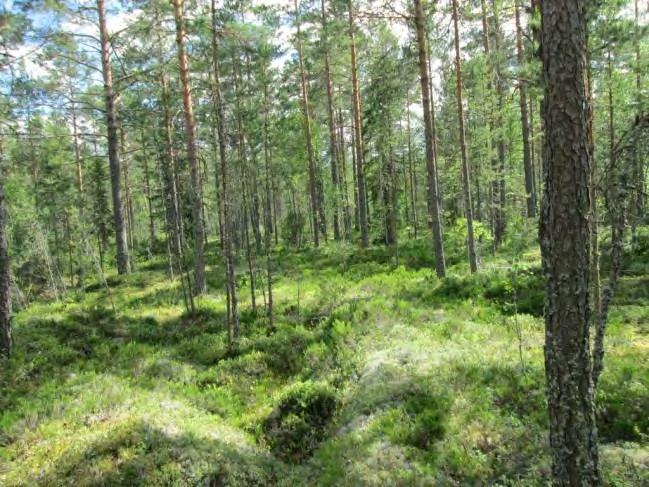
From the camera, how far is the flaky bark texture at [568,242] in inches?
139

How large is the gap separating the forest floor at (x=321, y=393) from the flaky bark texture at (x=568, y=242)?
3.60 ft

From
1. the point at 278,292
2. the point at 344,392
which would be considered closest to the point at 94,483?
the point at 344,392

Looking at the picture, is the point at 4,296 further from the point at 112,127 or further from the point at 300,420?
the point at 112,127

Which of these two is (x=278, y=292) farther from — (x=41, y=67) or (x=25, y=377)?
(x=41, y=67)

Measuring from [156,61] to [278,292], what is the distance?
456 inches

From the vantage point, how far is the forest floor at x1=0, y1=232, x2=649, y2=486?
213 inches

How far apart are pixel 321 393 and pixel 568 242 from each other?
5210 millimetres

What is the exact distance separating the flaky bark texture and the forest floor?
1098mm

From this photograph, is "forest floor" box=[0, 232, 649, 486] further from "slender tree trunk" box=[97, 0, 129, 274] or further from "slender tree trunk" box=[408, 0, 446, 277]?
"slender tree trunk" box=[97, 0, 129, 274]

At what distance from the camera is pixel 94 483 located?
5.41 meters

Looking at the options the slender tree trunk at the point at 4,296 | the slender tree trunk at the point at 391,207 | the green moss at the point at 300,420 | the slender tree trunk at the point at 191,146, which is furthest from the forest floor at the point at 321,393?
the slender tree trunk at the point at 391,207

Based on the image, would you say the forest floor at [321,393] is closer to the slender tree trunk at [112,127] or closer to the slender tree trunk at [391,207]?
the slender tree trunk at [391,207]

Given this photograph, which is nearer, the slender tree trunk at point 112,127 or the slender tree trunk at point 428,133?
the slender tree trunk at point 428,133

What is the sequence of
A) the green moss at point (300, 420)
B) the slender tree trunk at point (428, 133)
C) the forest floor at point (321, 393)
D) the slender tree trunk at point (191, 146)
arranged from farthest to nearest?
the slender tree trunk at point (191, 146), the slender tree trunk at point (428, 133), the green moss at point (300, 420), the forest floor at point (321, 393)
